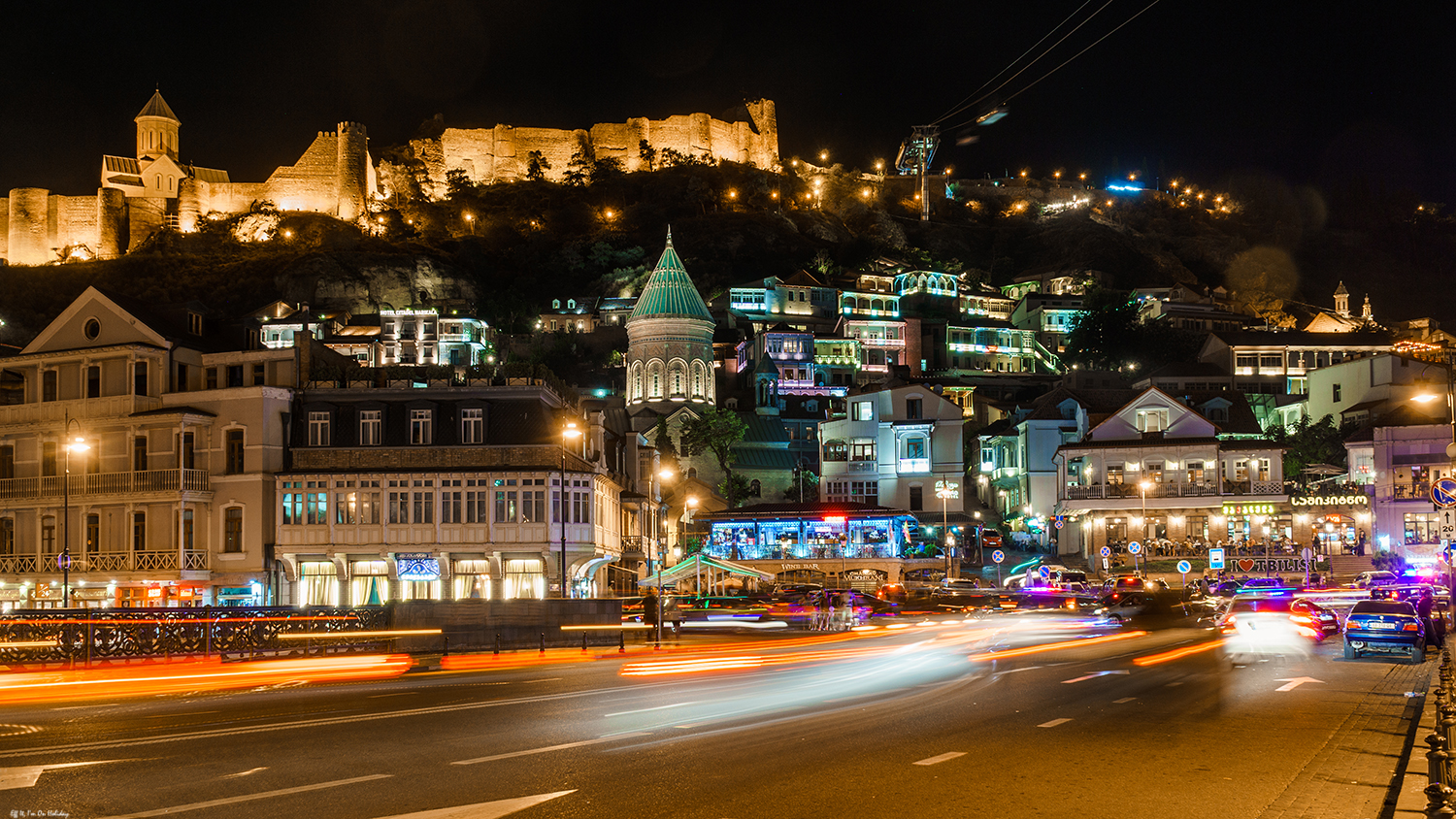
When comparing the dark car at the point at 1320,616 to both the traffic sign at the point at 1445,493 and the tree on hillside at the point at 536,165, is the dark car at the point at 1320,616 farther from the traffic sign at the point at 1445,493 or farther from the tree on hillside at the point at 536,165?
the tree on hillside at the point at 536,165

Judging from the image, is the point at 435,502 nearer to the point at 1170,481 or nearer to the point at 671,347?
the point at 1170,481

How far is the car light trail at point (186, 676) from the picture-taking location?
73.8 ft

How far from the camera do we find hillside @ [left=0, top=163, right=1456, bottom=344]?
14875 cm

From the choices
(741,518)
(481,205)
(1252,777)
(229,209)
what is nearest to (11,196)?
(229,209)

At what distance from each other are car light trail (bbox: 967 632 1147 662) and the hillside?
4538 inches

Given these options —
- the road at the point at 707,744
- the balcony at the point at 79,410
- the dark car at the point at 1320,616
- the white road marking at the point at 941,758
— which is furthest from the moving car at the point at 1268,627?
the balcony at the point at 79,410

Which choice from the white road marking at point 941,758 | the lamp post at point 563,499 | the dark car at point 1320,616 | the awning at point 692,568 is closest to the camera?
the white road marking at point 941,758

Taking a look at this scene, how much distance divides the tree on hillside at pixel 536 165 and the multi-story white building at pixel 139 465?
142094 millimetres

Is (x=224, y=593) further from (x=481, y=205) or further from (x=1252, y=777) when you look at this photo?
(x=481, y=205)

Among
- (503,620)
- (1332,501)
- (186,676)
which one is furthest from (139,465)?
(1332,501)

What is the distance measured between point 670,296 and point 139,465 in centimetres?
6648

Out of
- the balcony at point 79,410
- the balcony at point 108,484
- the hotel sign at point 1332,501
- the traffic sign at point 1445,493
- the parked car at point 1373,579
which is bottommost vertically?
the parked car at point 1373,579

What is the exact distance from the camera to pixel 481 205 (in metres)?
178

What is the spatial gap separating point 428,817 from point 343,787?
1.84 meters
